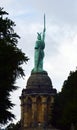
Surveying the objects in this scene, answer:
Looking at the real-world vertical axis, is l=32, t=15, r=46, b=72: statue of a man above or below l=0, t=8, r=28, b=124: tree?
above

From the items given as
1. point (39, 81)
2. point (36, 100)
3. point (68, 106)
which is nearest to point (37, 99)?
point (36, 100)

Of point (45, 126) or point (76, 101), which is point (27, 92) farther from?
point (76, 101)

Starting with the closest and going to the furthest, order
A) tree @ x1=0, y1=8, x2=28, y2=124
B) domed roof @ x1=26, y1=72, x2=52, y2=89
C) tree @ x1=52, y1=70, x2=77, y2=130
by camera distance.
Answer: tree @ x1=0, y1=8, x2=28, y2=124 → tree @ x1=52, y1=70, x2=77, y2=130 → domed roof @ x1=26, y1=72, x2=52, y2=89

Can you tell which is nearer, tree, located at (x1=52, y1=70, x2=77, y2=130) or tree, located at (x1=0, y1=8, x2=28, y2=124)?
tree, located at (x1=0, y1=8, x2=28, y2=124)

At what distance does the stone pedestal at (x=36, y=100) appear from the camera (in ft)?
424

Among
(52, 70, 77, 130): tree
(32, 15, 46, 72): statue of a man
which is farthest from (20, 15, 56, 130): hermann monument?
(52, 70, 77, 130): tree

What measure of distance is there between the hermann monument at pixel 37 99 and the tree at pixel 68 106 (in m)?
17.5

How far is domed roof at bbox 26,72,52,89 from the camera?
132m

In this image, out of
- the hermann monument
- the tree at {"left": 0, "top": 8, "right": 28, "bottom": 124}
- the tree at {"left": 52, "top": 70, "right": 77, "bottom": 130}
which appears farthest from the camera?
the hermann monument

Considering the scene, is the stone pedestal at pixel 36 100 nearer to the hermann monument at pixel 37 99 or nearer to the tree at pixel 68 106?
the hermann monument at pixel 37 99

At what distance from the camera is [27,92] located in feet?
432

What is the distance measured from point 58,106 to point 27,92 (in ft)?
75.2

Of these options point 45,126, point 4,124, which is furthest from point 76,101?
point 4,124

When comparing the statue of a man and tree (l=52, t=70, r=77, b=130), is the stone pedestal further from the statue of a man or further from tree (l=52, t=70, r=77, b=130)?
tree (l=52, t=70, r=77, b=130)
